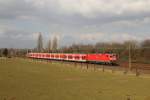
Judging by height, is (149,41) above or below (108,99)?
above

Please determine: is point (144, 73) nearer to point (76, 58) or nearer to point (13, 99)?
point (13, 99)

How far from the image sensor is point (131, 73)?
136 feet

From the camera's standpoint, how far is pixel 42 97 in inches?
802

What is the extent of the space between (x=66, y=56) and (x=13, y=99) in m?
78.3

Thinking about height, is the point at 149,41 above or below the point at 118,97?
above

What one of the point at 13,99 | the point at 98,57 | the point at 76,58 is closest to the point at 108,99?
the point at 13,99

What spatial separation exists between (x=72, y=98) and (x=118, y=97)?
3147mm

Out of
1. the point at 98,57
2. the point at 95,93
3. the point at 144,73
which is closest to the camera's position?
the point at 95,93

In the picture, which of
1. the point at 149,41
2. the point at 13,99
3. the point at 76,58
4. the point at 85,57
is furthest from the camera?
the point at 149,41

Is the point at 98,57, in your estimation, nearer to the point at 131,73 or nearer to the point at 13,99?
the point at 131,73

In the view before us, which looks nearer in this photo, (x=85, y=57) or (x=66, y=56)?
(x=85, y=57)

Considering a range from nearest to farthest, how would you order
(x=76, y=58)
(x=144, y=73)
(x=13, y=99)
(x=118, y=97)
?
(x=13, y=99), (x=118, y=97), (x=144, y=73), (x=76, y=58)

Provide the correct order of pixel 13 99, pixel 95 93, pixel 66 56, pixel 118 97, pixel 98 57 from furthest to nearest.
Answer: pixel 66 56, pixel 98 57, pixel 95 93, pixel 118 97, pixel 13 99

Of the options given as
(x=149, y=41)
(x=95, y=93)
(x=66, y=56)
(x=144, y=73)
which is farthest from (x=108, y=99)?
(x=149, y=41)
